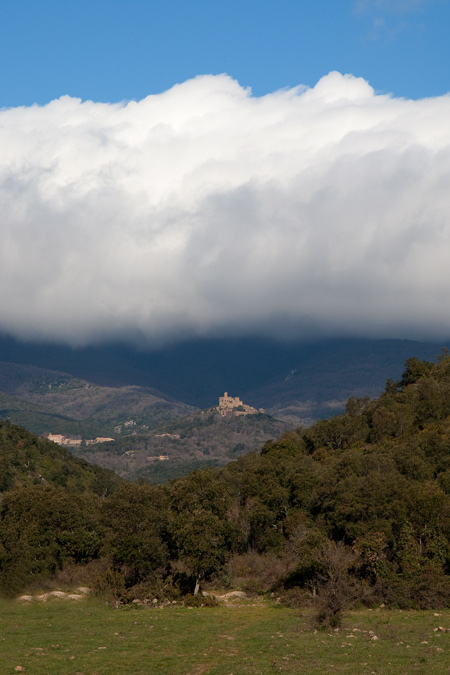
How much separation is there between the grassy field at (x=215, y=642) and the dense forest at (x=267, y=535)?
15.1 feet

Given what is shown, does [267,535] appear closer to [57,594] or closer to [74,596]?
[74,596]

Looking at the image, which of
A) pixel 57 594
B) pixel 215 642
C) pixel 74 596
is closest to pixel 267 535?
pixel 74 596

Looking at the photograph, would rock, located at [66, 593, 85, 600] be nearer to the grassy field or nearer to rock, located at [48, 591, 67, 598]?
rock, located at [48, 591, 67, 598]

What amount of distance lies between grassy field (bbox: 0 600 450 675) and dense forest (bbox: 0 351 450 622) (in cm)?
459

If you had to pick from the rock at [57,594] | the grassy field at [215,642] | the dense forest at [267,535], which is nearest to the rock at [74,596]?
the rock at [57,594]

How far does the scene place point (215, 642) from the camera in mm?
53125

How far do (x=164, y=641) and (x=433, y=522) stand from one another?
3570 cm

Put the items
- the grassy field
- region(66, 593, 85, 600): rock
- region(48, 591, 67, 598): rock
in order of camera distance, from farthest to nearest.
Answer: region(48, 591, 67, 598): rock, region(66, 593, 85, 600): rock, the grassy field

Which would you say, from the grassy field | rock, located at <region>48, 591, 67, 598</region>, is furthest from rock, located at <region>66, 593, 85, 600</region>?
the grassy field

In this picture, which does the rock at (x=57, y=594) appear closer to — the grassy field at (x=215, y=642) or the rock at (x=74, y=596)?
the rock at (x=74, y=596)

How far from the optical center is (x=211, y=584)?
79.2m

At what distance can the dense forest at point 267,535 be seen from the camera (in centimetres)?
7094

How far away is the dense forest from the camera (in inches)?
2793

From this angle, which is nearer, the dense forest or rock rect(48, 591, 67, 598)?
the dense forest
